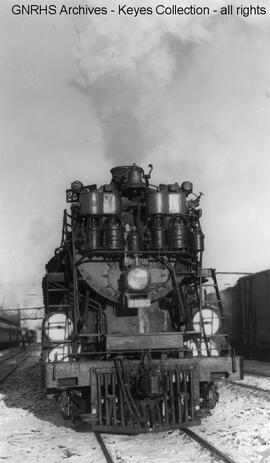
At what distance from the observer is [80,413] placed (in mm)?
7105

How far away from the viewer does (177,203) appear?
802 centimetres

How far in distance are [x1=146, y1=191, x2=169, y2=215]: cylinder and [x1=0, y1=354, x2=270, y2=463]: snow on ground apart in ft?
10.5

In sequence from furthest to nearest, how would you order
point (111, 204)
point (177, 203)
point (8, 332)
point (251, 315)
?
point (8, 332) → point (251, 315) → point (177, 203) → point (111, 204)

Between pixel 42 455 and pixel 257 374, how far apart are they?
375 inches

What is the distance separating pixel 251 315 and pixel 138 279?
12970mm

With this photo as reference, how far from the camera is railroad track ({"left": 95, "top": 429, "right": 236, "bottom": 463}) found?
18.2 ft

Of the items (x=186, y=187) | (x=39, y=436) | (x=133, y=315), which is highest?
(x=186, y=187)

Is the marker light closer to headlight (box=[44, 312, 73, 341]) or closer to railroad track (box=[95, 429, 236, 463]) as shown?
Result: headlight (box=[44, 312, 73, 341])

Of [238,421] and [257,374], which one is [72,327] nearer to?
[238,421]

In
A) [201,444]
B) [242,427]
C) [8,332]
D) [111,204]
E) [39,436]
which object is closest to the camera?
[201,444]

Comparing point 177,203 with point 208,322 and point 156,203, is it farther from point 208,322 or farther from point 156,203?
point 208,322

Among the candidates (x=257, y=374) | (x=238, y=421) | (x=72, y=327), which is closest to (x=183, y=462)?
(x=238, y=421)

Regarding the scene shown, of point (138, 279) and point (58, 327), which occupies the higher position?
point (138, 279)

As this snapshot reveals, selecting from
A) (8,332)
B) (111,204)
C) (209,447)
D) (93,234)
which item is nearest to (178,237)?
(111,204)
